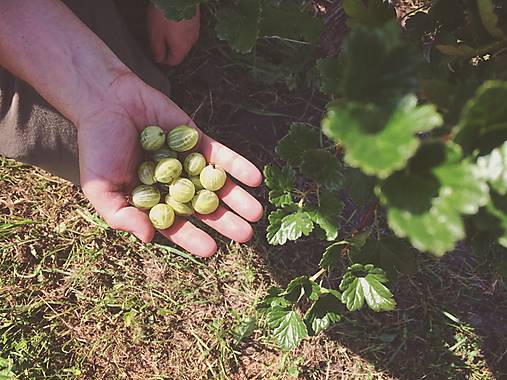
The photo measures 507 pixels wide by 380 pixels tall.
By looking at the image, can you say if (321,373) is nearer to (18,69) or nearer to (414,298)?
(414,298)

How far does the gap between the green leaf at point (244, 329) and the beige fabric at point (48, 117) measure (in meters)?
0.87

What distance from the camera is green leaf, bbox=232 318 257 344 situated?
7.65 ft

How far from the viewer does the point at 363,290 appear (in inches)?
60.1

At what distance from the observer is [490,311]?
93.8 inches

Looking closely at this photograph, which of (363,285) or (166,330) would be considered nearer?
(363,285)

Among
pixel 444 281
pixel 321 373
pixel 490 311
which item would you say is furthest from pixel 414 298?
pixel 321 373

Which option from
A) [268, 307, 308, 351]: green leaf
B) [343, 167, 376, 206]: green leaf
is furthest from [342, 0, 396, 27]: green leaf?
[268, 307, 308, 351]: green leaf

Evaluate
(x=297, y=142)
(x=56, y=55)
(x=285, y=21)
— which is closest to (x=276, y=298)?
(x=297, y=142)

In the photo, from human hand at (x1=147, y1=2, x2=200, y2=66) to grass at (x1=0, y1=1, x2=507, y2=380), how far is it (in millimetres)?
667

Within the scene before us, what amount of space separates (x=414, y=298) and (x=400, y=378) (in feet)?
1.06

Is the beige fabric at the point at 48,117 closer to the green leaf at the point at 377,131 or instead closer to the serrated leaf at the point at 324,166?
the serrated leaf at the point at 324,166

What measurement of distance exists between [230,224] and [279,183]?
464mm

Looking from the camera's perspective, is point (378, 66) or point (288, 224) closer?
point (378, 66)

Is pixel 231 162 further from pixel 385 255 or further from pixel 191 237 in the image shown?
pixel 385 255
